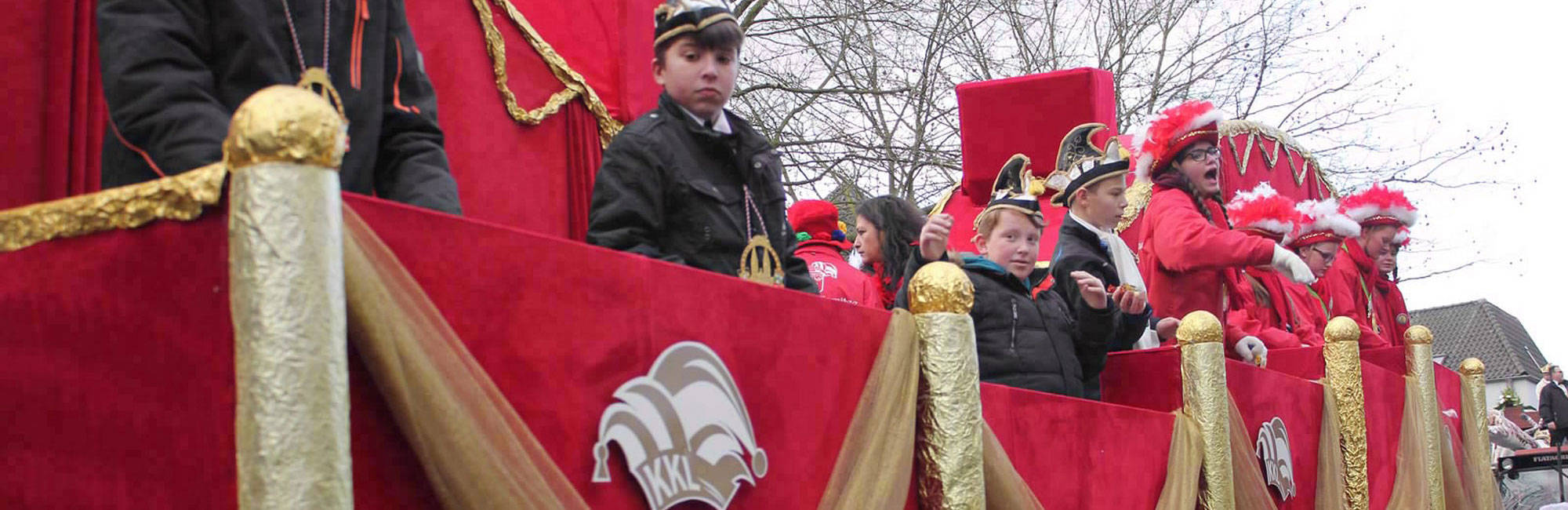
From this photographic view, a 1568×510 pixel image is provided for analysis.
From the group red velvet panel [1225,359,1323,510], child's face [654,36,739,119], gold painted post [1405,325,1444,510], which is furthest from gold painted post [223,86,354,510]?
gold painted post [1405,325,1444,510]

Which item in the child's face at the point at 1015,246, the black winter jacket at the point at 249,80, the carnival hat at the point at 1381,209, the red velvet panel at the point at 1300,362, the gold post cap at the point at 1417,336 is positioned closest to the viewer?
the black winter jacket at the point at 249,80

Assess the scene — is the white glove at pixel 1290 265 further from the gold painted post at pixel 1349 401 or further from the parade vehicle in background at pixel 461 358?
the parade vehicle in background at pixel 461 358

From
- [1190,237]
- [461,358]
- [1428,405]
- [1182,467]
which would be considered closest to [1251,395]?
[1182,467]

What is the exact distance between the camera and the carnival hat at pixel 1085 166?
19.2ft

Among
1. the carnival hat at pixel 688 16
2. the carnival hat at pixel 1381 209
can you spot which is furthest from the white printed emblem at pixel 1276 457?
the carnival hat at pixel 1381 209

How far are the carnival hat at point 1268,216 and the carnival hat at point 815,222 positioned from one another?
2058 millimetres

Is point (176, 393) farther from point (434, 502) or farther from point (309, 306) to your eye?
point (434, 502)

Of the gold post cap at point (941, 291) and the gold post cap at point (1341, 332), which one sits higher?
the gold post cap at point (1341, 332)

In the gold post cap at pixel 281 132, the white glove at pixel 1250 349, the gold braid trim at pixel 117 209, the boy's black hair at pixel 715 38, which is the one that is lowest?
the gold braid trim at pixel 117 209

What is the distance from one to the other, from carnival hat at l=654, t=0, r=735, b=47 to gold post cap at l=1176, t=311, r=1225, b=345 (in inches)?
77.0

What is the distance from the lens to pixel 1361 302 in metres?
→ 9.71

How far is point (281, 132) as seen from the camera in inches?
72.4

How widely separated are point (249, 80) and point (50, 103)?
75 cm

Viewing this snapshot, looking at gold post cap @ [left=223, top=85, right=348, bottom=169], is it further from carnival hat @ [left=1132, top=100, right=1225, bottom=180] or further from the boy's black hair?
carnival hat @ [left=1132, top=100, right=1225, bottom=180]
